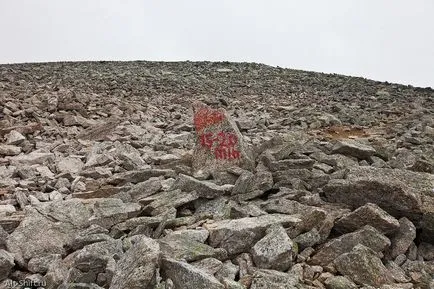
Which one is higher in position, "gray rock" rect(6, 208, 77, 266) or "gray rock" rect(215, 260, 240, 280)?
"gray rock" rect(215, 260, 240, 280)

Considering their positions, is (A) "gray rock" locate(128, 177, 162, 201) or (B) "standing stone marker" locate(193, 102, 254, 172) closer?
(A) "gray rock" locate(128, 177, 162, 201)

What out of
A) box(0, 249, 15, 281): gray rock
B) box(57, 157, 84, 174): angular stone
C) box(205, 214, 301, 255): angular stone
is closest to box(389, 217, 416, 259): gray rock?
box(205, 214, 301, 255): angular stone

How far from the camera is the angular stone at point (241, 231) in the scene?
20.4 feet

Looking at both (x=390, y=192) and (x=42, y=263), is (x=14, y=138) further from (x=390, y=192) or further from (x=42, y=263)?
(x=390, y=192)

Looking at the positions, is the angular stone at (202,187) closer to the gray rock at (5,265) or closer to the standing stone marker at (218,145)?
the standing stone marker at (218,145)

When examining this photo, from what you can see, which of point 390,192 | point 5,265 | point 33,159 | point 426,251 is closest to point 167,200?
point 5,265

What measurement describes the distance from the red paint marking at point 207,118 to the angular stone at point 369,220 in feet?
14.1

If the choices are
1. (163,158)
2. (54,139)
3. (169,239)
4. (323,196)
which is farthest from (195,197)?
(54,139)

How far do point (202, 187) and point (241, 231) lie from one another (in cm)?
196

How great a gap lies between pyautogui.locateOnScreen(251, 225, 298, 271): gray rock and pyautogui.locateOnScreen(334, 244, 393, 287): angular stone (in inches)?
24.5

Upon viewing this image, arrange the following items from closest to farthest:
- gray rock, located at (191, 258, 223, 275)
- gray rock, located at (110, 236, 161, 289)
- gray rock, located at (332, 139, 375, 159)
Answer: gray rock, located at (110, 236, 161, 289)
gray rock, located at (191, 258, 223, 275)
gray rock, located at (332, 139, 375, 159)

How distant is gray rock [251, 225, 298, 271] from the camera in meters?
5.67

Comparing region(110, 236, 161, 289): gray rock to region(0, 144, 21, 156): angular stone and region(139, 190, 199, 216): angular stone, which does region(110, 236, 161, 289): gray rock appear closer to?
region(139, 190, 199, 216): angular stone

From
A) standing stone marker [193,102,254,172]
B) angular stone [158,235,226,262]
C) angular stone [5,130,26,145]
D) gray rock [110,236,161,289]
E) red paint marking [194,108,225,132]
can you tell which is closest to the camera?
gray rock [110,236,161,289]
